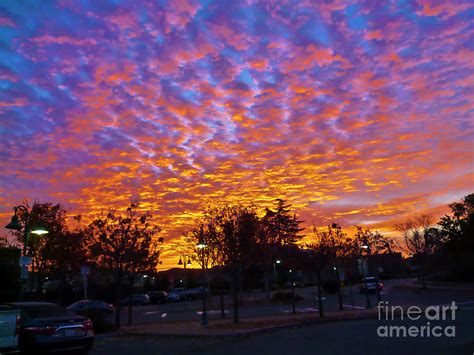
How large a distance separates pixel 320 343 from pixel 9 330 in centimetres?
841

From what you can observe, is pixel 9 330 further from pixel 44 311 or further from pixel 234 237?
pixel 234 237

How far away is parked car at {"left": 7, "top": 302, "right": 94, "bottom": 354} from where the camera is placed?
12.0 metres

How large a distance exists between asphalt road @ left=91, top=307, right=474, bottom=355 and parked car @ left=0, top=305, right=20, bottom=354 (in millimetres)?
3820

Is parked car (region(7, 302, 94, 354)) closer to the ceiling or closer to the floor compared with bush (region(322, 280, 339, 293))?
closer to the ceiling

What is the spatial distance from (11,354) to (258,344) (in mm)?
6831

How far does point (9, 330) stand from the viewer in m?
10.9

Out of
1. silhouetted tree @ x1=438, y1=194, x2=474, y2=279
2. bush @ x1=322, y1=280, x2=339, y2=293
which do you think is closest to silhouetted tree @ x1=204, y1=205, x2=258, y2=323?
bush @ x1=322, y1=280, x2=339, y2=293

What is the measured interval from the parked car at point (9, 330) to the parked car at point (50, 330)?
34.8 inches

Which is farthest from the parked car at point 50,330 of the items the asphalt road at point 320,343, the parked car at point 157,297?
the parked car at point 157,297

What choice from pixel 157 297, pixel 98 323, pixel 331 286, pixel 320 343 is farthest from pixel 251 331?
pixel 157 297

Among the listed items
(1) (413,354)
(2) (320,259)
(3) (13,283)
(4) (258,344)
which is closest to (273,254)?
(2) (320,259)

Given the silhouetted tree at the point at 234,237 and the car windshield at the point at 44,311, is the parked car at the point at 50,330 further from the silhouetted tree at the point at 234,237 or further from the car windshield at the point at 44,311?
the silhouetted tree at the point at 234,237

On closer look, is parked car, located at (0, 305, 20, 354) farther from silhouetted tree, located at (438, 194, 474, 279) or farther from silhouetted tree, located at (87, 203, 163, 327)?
silhouetted tree, located at (438, 194, 474, 279)

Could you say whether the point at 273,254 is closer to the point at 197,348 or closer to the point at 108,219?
the point at 108,219
